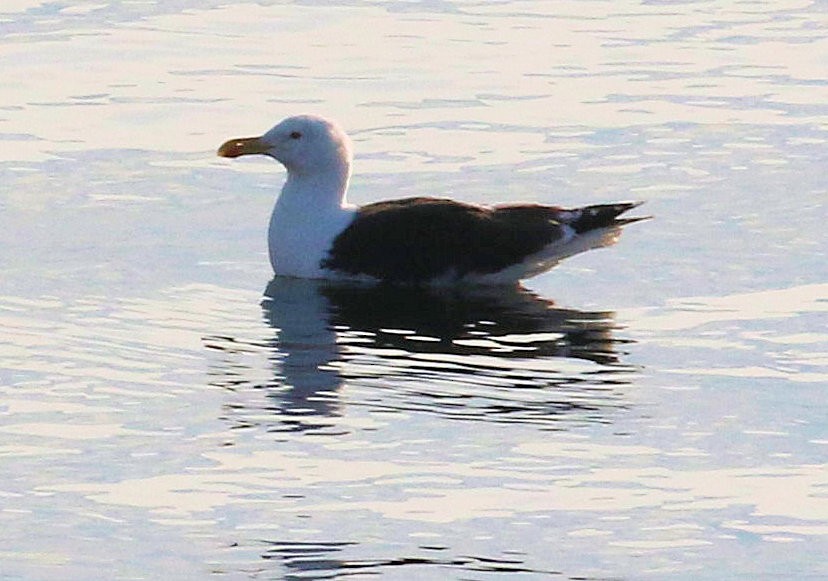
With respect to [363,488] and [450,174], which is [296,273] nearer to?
[450,174]

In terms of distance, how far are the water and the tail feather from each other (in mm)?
243

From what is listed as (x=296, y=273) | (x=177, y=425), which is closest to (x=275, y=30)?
(x=296, y=273)

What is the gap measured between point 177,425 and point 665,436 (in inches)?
73.2

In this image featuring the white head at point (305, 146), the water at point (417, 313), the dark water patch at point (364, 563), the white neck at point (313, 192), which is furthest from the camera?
the white head at point (305, 146)

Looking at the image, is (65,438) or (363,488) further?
(65,438)

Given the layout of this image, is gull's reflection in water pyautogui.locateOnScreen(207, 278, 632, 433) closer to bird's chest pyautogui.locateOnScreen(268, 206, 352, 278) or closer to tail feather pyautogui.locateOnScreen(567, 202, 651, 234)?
bird's chest pyautogui.locateOnScreen(268, 206, 352, 278)

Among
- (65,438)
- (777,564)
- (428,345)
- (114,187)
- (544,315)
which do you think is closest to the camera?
(777,564)

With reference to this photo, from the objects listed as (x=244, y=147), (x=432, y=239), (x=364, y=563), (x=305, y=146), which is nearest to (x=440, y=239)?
(x=432, y=239)

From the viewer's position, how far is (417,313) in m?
13.3

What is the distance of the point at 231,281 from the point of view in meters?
13.7

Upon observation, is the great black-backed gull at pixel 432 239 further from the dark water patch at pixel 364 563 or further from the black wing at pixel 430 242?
the dark water patch at pixel 364 563

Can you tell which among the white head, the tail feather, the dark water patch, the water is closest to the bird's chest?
the water

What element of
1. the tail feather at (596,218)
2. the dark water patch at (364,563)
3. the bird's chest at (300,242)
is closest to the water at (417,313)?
the dark water patch at (364,563)

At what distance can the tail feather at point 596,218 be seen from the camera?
1398 cm
